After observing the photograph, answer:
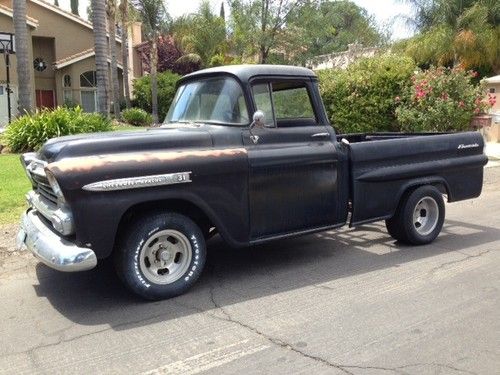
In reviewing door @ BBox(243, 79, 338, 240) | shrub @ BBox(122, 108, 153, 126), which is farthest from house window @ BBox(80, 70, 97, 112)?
door @ BBox(243, 79, 338, 240)

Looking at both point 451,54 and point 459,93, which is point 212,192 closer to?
point 459,93

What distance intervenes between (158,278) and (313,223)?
1680mm

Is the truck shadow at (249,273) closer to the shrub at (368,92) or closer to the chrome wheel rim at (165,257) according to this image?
the chrome wheel rim at (165,257)

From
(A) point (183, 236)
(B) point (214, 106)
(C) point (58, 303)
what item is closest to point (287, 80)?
(B) point (214, 106)

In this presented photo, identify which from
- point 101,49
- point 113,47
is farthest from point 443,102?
point 113,47

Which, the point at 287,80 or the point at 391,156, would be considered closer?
the point at 287,80

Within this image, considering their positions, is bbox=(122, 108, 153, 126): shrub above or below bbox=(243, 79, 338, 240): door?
above

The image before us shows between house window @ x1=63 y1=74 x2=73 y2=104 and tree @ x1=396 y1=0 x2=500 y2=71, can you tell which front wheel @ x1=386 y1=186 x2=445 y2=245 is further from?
house window @ x1=63 y1=74 x2=73 y2=104

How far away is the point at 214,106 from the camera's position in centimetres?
552

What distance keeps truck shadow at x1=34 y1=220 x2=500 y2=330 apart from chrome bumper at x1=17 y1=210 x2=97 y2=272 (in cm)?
47

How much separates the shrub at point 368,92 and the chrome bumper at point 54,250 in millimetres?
13339

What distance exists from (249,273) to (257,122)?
4.90 ft

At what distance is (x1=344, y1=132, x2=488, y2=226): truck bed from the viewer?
5.87 meters

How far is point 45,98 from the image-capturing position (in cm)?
3391
